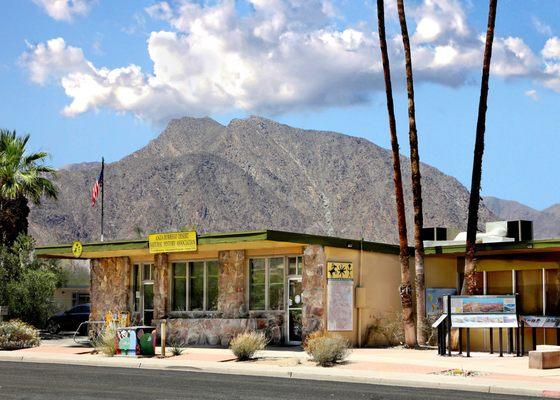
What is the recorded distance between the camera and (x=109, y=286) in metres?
39.6

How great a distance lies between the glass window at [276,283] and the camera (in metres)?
34.2

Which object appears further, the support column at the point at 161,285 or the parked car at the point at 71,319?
the parked car at the point at 71,319

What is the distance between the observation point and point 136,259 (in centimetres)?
3884

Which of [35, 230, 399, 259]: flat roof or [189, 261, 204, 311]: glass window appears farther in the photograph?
[189, 261, 204, 311]: glass window

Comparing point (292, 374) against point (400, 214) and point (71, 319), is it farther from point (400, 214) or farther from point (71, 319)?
point (71, 319)

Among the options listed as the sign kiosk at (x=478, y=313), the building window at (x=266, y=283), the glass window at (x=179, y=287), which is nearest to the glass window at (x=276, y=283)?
the building window at (x=266, y=283)

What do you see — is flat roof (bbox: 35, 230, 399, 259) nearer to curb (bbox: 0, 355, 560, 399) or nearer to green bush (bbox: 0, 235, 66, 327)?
green bush (bbox: 0, 235, 66, 327)

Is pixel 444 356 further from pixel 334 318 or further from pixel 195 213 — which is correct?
pixel 195 213

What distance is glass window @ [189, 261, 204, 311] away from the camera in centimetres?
3638

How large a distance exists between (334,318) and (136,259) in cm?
1016

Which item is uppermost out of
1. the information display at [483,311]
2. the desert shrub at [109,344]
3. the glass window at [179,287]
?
the glass window at [179,287]

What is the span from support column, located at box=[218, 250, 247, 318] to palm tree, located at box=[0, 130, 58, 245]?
13.4 metres

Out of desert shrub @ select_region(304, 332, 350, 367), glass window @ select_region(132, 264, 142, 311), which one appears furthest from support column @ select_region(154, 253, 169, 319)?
desert shrub @ select_region(304, 332, 350, 367)

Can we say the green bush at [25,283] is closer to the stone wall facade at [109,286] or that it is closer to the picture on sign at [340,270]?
the stone wall facade at [109,286]
